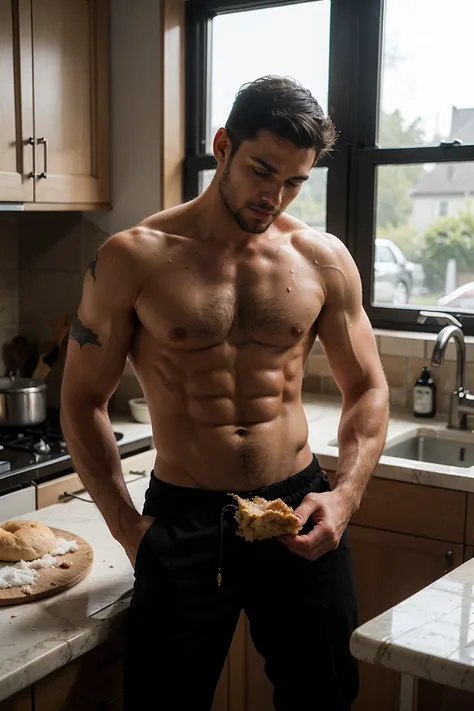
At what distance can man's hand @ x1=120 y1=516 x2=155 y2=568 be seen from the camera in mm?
1558

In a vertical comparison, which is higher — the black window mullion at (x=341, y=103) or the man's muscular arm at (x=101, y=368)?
the black window mullion at (x=341, y=103)

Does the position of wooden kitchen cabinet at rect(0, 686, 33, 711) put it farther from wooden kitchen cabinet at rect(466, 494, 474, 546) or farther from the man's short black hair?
wooden kitchen cabinet at rect(466, 494, 474, 546)

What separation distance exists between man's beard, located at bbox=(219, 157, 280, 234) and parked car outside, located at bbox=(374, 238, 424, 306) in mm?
1329

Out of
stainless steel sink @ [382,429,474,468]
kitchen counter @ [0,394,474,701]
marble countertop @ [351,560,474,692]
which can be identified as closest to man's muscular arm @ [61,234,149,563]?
kitchen counter @ [0,394,474,701]

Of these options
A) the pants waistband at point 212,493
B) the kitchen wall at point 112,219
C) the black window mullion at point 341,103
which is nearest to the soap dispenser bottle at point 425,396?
the black window mullion at point 341,103

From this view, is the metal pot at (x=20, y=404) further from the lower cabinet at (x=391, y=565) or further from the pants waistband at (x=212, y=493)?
the pants waistband at (x=212, y=493)

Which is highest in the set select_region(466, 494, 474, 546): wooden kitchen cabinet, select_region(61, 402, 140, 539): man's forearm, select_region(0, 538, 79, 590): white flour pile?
select_region(61, 402, 140, 539): man's forearm

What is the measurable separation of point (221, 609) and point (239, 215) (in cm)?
72

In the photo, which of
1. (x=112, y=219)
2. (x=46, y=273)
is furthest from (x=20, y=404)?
(x=112, y=219)

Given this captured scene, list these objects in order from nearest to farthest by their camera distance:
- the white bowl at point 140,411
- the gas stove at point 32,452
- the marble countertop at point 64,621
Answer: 1. the marble countertop at point 64,621
2. the gas stove at point 32,452
3. the white bowl at point 140,411

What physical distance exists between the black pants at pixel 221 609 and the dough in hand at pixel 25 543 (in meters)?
0.20

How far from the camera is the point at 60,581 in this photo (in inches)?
61.3

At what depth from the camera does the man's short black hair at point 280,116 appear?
1.60 metres

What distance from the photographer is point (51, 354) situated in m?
3.25
